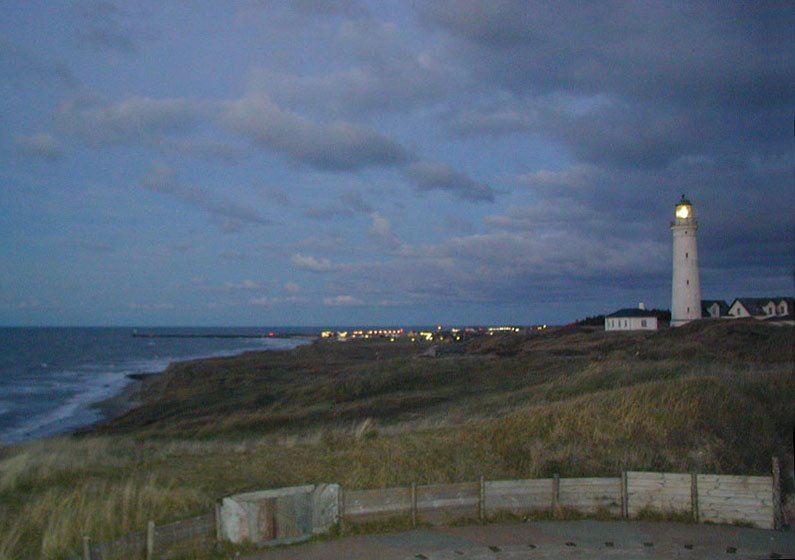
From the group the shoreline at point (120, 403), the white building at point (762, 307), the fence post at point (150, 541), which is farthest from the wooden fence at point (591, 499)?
the white building at point (762, 307)

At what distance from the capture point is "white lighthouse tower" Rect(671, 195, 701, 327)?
219ft

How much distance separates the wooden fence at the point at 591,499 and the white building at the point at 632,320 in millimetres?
63969

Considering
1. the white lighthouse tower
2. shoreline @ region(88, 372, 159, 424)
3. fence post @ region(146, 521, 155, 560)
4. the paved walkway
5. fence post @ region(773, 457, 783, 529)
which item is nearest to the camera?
fence post @ region(146, 521, 155, 560)

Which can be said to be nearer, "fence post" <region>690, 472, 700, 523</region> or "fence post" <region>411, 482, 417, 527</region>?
"fence post" <region>411, 482, 417, 527</region>

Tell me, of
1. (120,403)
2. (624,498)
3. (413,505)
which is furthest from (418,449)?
(120,403)

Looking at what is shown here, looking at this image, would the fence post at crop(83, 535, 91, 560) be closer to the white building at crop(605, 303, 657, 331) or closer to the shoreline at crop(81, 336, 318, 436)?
the shoreline at crop(81, 336, 318, 436)

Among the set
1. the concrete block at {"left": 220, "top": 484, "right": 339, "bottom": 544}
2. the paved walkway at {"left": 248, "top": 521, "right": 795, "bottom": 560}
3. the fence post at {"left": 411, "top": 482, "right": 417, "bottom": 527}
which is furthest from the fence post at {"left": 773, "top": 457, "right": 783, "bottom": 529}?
the concrete block at {"left": 220, "top": 484, "right": 339, "bottom": 544}

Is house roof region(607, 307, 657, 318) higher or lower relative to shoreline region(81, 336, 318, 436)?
higher

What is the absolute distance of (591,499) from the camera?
14.1 metres

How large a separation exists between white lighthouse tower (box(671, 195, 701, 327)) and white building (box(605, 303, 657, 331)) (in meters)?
7.55

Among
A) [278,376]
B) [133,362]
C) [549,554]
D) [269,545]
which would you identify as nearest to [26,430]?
[278,376]

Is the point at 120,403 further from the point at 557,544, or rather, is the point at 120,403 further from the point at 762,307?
the point at 762,307

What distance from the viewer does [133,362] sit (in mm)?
A: 113250

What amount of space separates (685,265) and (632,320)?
12701 millimetres
